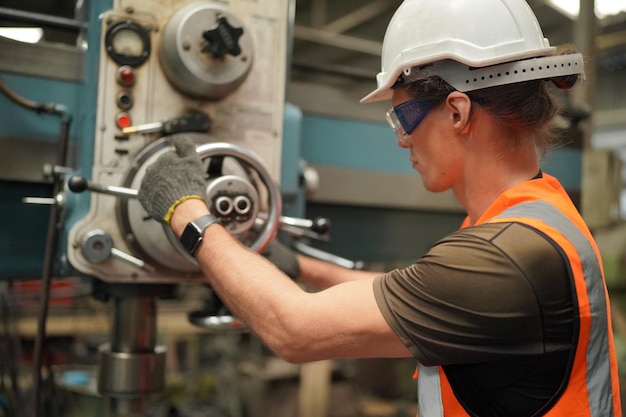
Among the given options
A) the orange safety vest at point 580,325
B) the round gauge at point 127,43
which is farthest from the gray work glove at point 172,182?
the orange safety vest at point 580,325

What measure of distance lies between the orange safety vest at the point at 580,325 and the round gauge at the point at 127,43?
63 cm

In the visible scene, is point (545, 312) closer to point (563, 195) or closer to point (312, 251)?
point (563, 195)

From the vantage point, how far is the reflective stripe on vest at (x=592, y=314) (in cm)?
71

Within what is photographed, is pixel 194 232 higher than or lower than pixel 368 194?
lower

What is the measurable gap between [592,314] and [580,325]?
0.02m

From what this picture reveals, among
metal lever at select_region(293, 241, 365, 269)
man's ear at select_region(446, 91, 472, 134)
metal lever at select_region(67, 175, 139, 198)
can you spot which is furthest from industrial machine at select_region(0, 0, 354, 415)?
man's ear at select_region(446, 91, 472, 134)

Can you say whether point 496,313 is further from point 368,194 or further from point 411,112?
point 368,194

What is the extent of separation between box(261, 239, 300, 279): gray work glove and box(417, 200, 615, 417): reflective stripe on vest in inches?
18.5

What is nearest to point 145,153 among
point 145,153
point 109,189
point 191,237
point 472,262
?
point 145,153

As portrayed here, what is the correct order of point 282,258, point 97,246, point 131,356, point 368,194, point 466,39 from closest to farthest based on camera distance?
point 466,39 → point 97,246 → point 131,356 → point 282,258 → point 368,194

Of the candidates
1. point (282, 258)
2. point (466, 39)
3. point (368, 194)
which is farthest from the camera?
point (368, 194)

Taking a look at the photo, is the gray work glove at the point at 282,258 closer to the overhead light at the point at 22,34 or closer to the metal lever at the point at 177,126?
the metal lever at the point at 177,126

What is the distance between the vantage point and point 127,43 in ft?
3.22

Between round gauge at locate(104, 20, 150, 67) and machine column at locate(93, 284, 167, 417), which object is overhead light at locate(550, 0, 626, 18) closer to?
round gauge at locate(104, 20, 150, 67)
